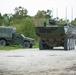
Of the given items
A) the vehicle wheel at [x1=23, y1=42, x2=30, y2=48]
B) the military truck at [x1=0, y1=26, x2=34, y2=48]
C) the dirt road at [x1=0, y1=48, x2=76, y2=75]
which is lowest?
the dirt road at [x1=0, y1=48, x2=76, y2=75]

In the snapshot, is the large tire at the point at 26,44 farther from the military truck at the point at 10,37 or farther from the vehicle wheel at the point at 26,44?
the military truck at the point at 10,37

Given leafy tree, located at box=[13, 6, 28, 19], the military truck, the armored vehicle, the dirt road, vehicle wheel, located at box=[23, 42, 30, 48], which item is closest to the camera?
the dirt road

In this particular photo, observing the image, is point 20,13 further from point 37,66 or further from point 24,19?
point 37,66

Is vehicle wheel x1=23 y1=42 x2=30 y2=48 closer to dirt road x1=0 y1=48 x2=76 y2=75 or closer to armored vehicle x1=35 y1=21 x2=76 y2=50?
armored vehicle x1=35 y1=21 x2=76 y2=50

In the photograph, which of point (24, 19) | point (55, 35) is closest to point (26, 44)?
point (55, 35)

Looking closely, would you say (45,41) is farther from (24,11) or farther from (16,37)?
(24,11)

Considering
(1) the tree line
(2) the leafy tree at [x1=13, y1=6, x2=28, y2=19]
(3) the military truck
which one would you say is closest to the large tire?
(3) the military truck

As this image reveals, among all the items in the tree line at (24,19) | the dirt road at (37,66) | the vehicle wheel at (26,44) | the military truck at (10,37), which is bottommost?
the dirt road at (37,66)

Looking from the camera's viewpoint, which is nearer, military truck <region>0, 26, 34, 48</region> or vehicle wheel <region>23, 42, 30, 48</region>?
vehicle wheel <region>23, 42, 30, 48</region>

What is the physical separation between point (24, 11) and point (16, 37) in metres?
47.0

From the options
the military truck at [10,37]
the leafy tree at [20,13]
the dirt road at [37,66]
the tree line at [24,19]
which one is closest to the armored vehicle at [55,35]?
the military truck at [10,37]

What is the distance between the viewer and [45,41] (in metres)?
32.4

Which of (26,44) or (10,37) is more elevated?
(10,37)

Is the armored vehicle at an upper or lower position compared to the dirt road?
upper
